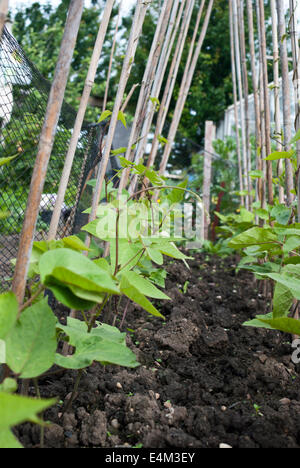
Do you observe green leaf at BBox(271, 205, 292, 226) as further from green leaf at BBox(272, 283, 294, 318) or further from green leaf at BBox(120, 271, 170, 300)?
green leaf at BBox(120, 271, 170, 300)

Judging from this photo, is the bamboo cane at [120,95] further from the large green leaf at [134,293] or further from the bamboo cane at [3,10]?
the bamboo cane at [3,10]

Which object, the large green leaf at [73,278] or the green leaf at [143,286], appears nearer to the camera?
the large green leaf at [73,278]

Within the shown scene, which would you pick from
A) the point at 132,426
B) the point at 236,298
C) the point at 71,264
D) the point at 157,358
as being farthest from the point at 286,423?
the point at 236,298

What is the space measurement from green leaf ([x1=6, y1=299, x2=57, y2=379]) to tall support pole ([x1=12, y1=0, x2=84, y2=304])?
2.3 inches

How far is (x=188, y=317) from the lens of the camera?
150cm

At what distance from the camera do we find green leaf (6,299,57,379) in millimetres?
568

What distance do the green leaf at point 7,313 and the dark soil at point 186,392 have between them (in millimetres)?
269

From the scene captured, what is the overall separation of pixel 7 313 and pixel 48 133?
0.25 m

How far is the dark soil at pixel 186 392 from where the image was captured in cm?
74

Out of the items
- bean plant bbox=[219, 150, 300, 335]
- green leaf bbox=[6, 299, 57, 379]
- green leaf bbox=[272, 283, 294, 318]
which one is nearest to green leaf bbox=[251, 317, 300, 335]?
bean plant bbox=[219, 150, 300, 335]

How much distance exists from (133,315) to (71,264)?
1031 millimetres

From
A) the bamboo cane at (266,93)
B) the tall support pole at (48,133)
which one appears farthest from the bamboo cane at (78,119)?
the bamboo cane at (266,93)

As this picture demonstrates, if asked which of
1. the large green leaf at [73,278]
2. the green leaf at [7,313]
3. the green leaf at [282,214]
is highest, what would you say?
the green leaf at [282,214]
